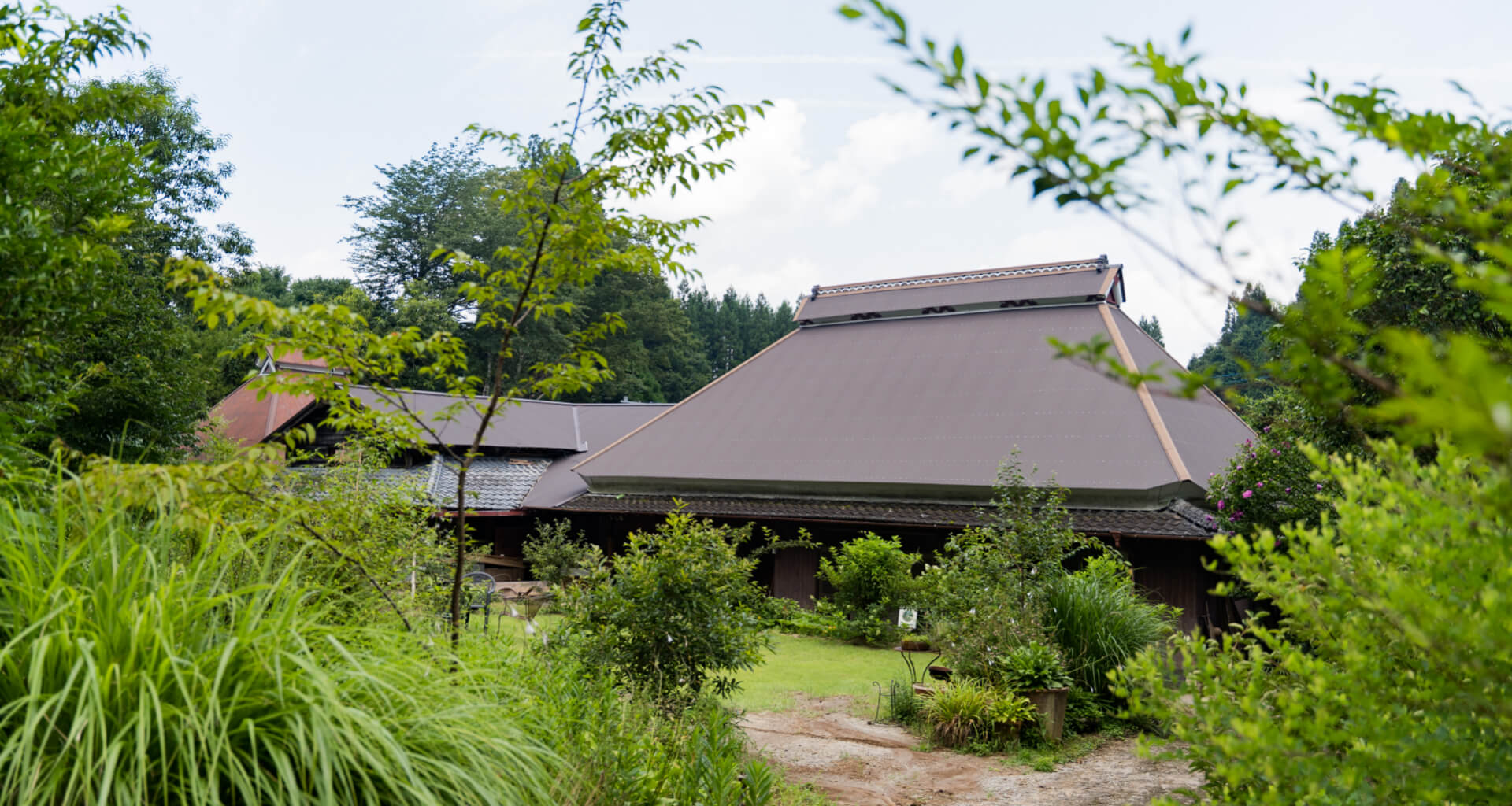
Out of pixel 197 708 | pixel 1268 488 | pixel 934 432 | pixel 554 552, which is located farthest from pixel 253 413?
pixel 197 708

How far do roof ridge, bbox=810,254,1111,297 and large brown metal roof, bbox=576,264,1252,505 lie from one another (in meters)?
0.12

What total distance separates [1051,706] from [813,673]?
3796 mm

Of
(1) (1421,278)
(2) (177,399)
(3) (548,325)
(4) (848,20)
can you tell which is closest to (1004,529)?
(1) (1421,278)

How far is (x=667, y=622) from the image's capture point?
21.3ft

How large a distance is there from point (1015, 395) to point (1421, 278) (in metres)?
8.35

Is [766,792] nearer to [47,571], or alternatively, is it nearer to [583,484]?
[47,571]

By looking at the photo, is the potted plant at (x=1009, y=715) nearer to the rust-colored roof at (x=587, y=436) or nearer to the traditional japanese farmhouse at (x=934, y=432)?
the traditional japanese farmhouse at (x=934, y=432)

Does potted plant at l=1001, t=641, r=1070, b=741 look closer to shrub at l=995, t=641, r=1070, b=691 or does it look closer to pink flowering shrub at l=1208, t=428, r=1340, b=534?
shrub at l=995, t=641, r=1070, b=691

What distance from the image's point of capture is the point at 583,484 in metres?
19.7

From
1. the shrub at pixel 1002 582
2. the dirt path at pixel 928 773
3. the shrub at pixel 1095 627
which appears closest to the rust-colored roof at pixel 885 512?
the shrub at pixel 1002 582

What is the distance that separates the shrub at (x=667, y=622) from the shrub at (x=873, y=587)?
7179mm

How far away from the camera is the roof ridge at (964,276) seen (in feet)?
60.2

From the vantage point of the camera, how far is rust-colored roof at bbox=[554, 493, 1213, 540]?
12172mm

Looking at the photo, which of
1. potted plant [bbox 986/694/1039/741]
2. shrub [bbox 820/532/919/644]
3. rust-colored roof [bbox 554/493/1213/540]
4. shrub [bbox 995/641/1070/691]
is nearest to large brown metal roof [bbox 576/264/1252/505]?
rust-colored roof [bbox 554/493/1213/540]
